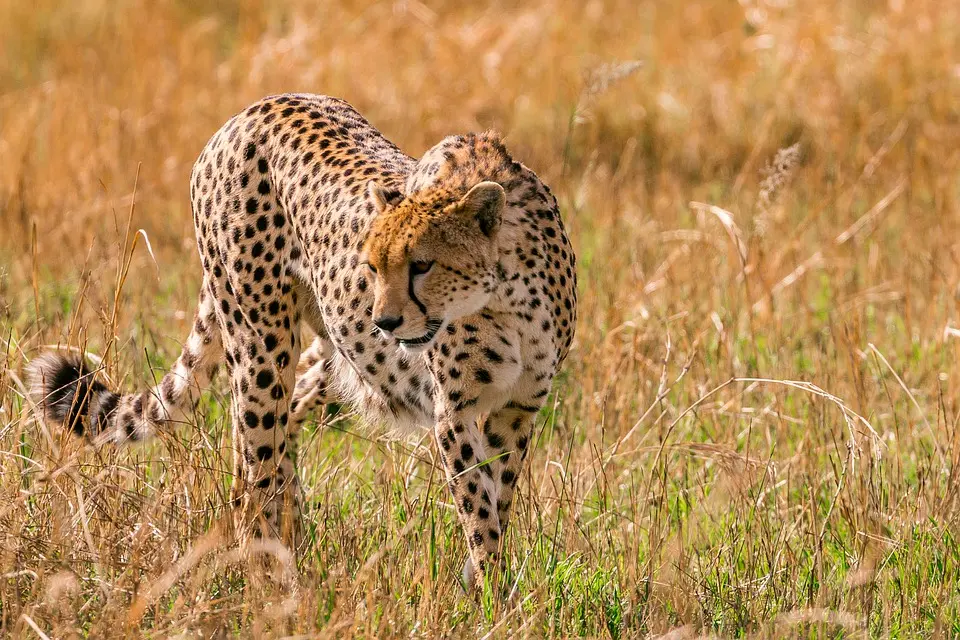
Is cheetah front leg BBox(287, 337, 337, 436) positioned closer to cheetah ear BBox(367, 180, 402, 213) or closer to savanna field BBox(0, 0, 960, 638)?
savanna field BBox(0, 0, 960, 638)

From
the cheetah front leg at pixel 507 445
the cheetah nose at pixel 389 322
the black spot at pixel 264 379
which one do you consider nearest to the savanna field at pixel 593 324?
the cheetah front leg at pixel 507 445

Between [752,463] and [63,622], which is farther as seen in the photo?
[752,463]

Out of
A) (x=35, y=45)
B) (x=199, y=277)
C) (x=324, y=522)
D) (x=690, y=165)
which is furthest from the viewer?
(x=35, y=45)

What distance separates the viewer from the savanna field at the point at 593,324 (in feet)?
9.36

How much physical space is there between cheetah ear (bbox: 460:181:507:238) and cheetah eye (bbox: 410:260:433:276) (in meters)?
0.14

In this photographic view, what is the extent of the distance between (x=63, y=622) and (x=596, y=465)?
1569 mm

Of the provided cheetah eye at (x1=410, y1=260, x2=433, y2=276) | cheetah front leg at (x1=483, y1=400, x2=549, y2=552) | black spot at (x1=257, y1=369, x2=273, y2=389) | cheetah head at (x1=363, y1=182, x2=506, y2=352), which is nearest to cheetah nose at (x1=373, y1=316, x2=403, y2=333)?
cheetah head at (x1=363, y1=182, x2=506, y2=352)

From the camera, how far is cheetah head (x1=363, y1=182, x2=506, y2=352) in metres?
2.83

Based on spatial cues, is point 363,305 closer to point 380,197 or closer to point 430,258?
point 380,197

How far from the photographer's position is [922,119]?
725cm

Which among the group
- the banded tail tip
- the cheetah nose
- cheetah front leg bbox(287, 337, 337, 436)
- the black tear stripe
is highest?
the black tear stripe

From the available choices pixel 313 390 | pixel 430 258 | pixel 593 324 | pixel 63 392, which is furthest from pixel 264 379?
pixel 593 324

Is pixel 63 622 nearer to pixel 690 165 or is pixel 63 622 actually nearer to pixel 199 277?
pixel 199 277

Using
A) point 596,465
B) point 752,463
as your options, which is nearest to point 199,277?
point 596,465
